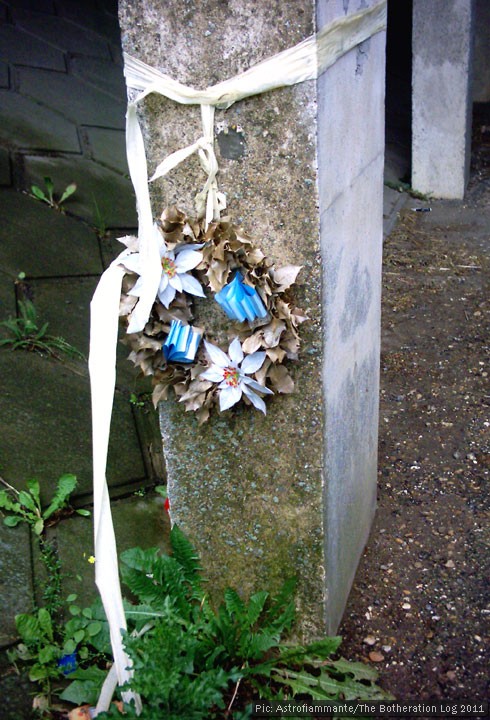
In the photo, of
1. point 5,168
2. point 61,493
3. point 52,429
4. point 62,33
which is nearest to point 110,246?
point 5,168

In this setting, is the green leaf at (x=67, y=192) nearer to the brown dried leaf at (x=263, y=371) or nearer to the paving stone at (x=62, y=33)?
the paving stone at (x=62, y=33)

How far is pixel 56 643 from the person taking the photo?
6.12 feet

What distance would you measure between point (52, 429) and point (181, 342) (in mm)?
842

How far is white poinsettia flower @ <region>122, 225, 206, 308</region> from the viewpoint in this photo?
5.27 feet

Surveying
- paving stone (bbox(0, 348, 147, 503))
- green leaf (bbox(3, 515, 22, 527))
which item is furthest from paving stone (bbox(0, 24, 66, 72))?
green leaf (bbox(3, 515, 22, 527))

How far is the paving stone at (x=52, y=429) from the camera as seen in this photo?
7.29 feet

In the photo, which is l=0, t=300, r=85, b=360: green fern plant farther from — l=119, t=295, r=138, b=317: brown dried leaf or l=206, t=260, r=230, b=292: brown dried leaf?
l=206, t=260, r=230, b=292: brown dried leaf

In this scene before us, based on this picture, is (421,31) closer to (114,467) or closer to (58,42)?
(58,42)

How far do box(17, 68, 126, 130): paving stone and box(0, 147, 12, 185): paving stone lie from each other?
718 mm

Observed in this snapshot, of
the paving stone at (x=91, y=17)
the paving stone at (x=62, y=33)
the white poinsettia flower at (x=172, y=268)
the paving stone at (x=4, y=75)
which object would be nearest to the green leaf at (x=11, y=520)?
the white poinsettia flower at (x=172, y=268)

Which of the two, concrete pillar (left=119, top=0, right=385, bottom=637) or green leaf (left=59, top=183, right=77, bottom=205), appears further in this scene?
green leaf (left=59, top=183, right=77, bottom=205)

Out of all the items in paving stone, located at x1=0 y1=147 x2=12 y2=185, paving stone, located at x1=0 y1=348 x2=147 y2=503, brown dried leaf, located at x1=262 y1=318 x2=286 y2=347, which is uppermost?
paving stone, located at x1=0 y1=147 x2=12 y2=185

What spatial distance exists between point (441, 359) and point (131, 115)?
224 centimetres

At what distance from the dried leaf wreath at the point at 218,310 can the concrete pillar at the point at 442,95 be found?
412 cm
